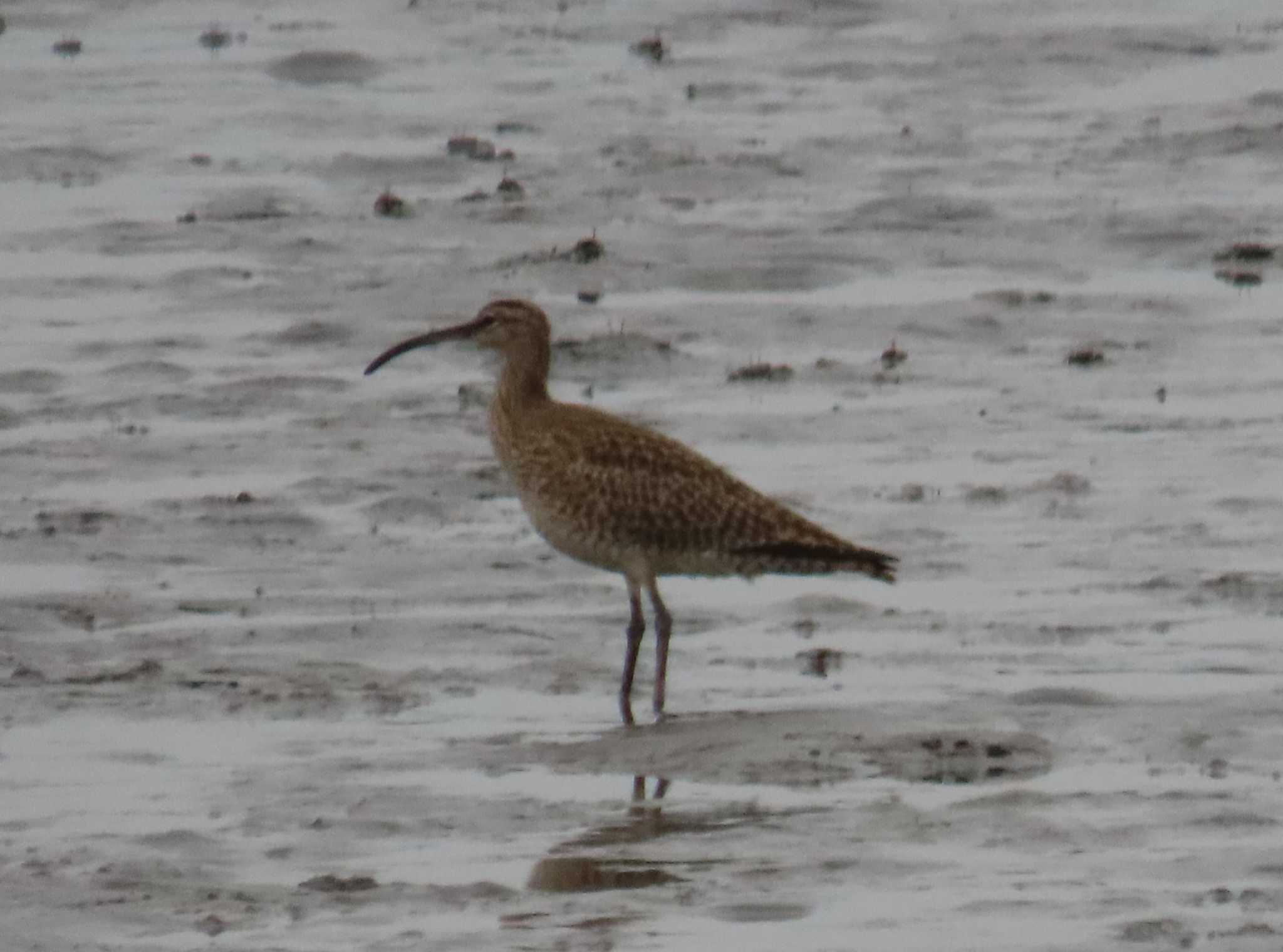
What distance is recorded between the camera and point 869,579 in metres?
14.8

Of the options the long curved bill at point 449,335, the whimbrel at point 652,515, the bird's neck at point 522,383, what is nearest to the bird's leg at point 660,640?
the whimbrel at point 652,515

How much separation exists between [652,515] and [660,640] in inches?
25.4

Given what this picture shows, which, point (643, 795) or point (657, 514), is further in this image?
point (657, 514)

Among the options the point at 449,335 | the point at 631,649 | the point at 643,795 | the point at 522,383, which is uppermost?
the point at 449,335

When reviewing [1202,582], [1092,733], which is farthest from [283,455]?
[1092,733]

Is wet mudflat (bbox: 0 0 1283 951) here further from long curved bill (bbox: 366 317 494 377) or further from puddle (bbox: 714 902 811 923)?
long curved bill (bbox: 366 317 494 377)

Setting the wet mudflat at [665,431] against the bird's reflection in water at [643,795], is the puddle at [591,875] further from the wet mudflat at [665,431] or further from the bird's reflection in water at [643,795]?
the bird's reflection in water at [643,795]

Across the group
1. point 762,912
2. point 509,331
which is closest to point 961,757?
point 762,912

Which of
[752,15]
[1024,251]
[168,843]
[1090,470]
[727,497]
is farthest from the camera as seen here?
[752,15]

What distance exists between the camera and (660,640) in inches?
531

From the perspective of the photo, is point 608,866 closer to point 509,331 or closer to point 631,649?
point 631,649

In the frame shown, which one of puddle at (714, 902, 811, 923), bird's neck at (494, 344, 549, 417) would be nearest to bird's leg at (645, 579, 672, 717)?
bird's neck at (494, 344, 549, 417)

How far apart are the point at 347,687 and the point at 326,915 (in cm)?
300

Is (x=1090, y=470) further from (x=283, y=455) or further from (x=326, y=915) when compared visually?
(x=326, y=915)
